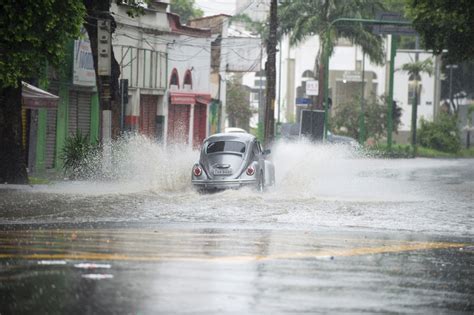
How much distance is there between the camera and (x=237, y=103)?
307 feet

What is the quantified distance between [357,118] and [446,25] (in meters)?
43.1

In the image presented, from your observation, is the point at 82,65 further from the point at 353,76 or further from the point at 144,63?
the point at 353,76

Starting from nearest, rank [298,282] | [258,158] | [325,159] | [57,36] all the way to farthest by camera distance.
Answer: [298,282] → [57,36] → [258,158] → [325,159]

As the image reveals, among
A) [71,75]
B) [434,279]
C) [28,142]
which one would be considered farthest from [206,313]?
[71,75]

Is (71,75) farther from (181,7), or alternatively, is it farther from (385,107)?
(181,7)

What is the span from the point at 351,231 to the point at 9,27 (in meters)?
9.58

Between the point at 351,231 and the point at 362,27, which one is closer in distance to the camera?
the point at 351,231

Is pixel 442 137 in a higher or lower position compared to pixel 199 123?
lower

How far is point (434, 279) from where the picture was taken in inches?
453

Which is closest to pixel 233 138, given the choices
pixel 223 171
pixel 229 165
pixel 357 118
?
pixel 229 165

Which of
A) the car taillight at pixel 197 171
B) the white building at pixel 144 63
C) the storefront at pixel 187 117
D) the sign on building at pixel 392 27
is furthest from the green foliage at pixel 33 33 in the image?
the sign on building at pixel 392 27

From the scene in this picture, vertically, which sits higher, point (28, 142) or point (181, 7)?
point (181, 7)

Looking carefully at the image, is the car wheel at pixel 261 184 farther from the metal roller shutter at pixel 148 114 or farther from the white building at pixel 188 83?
the white building at pixel 188 83

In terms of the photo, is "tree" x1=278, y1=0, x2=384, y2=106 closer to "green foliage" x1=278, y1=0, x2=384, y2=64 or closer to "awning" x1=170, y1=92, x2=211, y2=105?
"green foliage" x1=278, y1=0, x2=384, y2=64
